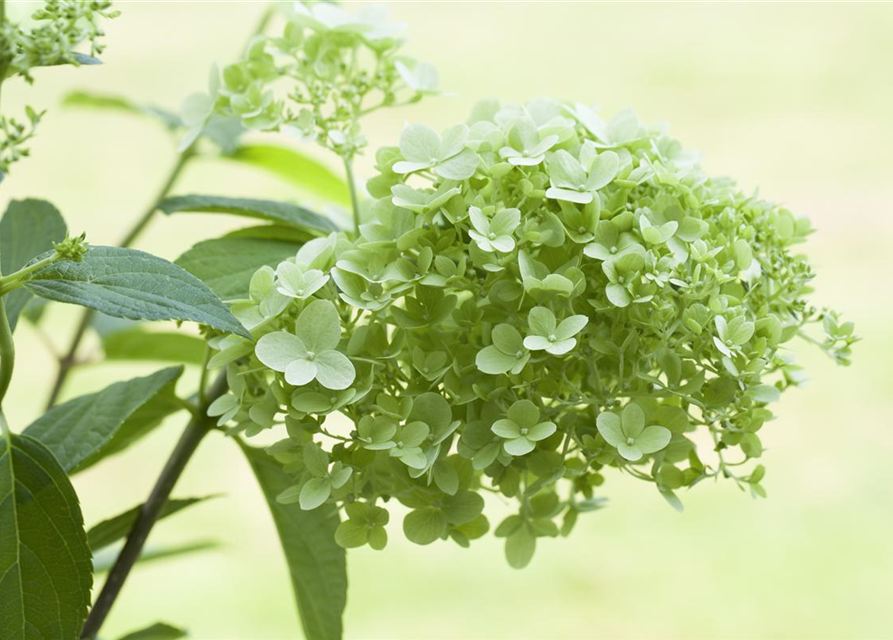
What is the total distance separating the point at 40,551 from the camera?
365 millimetres

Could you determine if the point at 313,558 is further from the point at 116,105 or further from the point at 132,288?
the point at 116,105

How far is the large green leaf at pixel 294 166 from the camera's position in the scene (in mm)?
676

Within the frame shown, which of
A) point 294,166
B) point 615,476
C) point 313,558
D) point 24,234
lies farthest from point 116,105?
point 615,476

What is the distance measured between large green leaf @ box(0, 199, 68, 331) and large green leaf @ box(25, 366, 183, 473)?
52 mm

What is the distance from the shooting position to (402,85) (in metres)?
0.47

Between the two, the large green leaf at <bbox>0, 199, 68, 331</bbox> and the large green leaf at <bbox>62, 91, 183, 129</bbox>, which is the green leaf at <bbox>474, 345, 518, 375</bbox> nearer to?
the large green leaf at <bbox>0, 199, 68, 331</bbox>

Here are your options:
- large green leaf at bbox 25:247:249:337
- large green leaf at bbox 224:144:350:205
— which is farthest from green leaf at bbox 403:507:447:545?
large green leaf at bbox 224:144:350:205

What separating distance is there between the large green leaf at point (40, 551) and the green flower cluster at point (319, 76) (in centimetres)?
17

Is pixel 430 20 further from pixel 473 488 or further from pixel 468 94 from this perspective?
pixel 473 488

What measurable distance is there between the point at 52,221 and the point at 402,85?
17 centimetres

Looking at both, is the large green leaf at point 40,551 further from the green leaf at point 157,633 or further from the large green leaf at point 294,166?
the large green leaf at point 294,166

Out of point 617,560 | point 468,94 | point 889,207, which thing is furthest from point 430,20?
point 617,560

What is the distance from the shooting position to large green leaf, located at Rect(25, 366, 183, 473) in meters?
0.41

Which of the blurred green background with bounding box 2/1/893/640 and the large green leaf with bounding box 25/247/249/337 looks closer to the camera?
the large green leaf with bounding box 25/247/249/337
